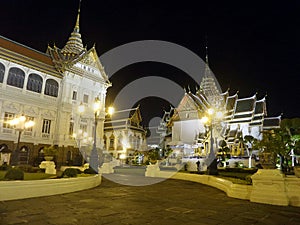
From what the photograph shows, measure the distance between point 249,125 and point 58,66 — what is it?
37.7 meters

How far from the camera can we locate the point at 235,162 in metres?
35.9

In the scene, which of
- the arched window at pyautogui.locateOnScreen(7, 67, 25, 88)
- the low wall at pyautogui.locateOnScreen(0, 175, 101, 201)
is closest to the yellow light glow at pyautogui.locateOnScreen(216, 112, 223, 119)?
the arched window at pyautogui.locateOnScreen(7, 67, 25, 88)

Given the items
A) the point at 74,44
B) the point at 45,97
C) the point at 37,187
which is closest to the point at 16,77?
the point at 45,97

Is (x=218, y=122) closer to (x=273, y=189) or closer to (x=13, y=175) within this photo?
(x=273, y=189)

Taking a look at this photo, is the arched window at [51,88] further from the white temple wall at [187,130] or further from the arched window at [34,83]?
the white temple wall at [187,130]

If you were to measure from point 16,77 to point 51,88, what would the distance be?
4637 mm

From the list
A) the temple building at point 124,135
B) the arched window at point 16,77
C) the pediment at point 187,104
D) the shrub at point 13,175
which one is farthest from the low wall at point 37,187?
the pediment at point 187,104

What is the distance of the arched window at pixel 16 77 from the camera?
2753 cm

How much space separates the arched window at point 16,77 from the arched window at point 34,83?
2.89 feet

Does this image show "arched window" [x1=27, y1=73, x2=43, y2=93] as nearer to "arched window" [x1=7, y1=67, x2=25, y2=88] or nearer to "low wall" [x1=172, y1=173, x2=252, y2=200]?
"arched window" [x1=7, y1=67, x2=25, y2=88]

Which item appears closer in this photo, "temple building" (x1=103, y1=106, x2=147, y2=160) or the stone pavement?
the stone pavement

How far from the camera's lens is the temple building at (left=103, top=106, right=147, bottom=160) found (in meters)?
48.8

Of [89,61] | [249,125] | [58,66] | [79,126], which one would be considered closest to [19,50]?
[58,66]

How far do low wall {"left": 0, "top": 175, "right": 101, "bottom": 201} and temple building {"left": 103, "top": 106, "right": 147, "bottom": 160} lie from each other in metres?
38.4
